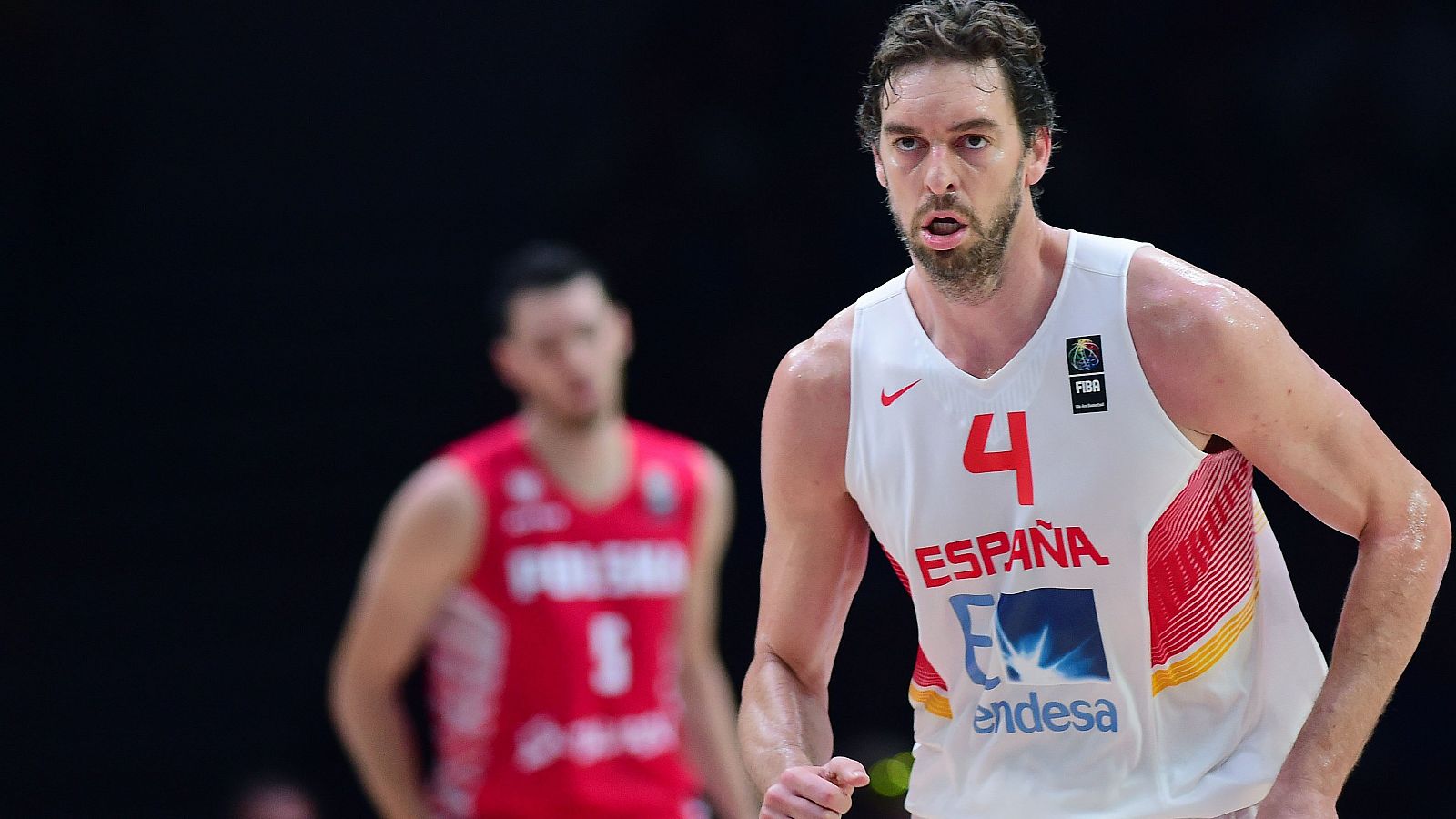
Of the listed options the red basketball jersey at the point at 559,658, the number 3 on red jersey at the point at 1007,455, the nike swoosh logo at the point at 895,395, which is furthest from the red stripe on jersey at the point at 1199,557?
the red basketball jersey at the point at 559,658

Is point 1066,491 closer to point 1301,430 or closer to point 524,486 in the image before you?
point 1301,430

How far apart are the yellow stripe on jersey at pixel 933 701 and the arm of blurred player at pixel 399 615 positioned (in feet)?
8.97

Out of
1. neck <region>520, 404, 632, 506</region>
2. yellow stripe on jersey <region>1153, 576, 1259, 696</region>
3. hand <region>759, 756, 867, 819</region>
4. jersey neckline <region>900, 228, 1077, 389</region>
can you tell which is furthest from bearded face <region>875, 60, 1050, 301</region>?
neck <region>520, 404, 632, 506</region>

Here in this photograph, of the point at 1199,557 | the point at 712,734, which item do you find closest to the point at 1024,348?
the point at 1199,557

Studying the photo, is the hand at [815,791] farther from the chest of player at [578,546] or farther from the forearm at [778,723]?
the chest of player at [578,546]

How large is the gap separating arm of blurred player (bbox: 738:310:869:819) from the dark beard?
11.2 inches

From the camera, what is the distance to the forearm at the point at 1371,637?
118 inches

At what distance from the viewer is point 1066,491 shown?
3.13 metres

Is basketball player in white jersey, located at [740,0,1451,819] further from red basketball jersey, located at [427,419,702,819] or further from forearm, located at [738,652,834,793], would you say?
red basketball jersey, located at [427,419,702,819]

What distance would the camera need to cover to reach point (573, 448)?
20.2 feet

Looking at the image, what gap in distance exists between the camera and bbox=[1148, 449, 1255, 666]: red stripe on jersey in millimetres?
3170

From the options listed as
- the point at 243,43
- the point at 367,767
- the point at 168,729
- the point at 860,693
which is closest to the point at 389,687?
the point at 367,767

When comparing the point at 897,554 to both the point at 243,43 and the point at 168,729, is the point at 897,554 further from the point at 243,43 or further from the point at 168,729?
the point at 243,43

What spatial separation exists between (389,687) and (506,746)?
22.4 inches
